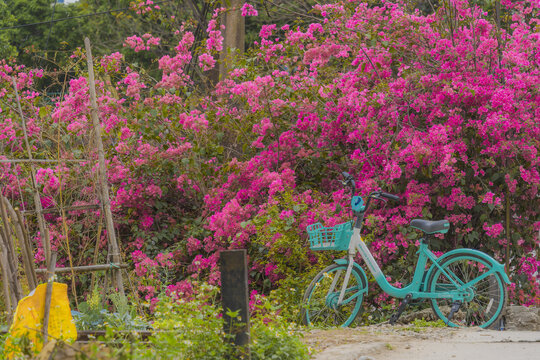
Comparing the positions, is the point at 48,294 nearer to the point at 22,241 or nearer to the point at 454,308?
the point at 22,241

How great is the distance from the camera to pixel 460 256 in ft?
17.3

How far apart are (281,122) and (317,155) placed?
1.87ft

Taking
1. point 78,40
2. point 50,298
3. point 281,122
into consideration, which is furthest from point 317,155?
point 78,40

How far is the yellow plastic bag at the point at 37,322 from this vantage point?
371cm

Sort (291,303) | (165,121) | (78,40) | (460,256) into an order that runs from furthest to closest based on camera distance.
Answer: (78,40)
(165,121)
(291,303)
(460,256)

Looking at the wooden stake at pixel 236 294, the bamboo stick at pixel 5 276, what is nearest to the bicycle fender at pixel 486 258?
the wooden stake at pixel 236 294

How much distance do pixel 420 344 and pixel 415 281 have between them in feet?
2.63

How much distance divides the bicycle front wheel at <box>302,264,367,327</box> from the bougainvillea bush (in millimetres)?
526

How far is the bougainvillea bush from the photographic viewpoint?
6203 mm

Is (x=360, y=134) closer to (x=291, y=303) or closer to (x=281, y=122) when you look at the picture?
(x=281, y=122)

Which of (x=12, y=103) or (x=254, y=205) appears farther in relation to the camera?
(x=12, y=103)

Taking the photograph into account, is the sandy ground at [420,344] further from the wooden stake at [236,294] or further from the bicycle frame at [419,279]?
the wooden stake at [236,294]

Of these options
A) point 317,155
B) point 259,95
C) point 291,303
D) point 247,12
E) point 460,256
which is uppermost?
point 247,12

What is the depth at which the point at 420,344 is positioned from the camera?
471cm
